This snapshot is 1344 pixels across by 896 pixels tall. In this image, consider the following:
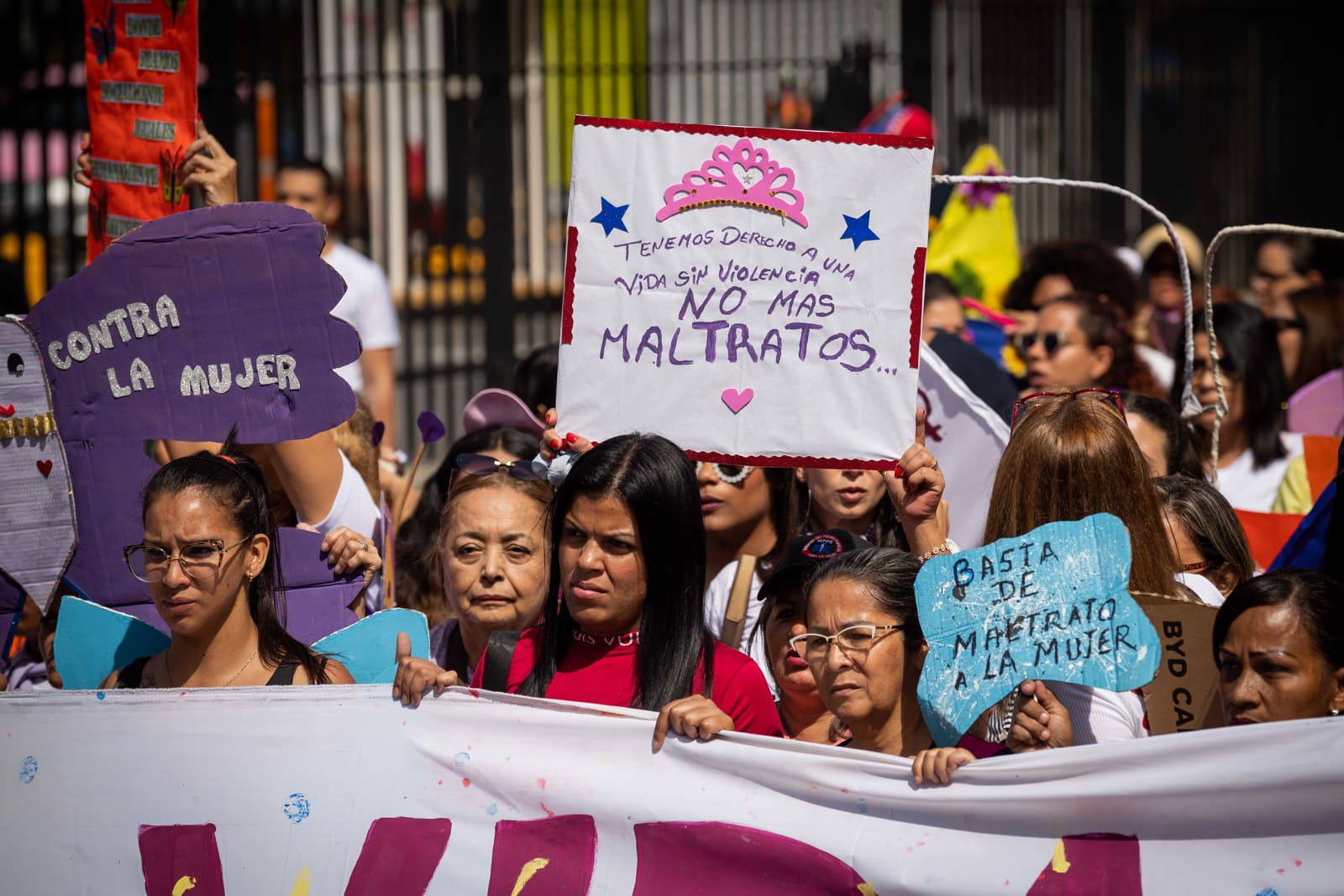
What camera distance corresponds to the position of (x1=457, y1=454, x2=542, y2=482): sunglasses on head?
3.95 metres

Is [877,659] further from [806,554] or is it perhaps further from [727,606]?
[727,606]

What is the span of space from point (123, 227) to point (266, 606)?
4.45 ft

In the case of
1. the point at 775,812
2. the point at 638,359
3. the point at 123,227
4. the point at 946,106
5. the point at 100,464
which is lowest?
the point at 775,812

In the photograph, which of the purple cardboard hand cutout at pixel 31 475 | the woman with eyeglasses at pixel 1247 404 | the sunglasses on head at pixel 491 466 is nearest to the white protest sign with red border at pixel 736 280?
the sunglasses on head at pixel 491 466

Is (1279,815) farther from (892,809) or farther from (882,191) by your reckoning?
(882,191)

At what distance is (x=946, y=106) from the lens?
10.8 m

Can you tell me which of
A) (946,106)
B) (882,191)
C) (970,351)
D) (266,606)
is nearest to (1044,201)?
(946,106)

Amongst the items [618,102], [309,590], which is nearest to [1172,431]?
[309,590]

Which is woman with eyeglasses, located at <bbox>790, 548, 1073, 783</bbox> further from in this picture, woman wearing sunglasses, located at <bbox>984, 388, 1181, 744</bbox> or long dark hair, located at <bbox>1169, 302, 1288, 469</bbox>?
long dark hair, located at <bbox>1169, 302, 1288, 469</bbox>

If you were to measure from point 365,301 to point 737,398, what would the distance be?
3931 millimetres

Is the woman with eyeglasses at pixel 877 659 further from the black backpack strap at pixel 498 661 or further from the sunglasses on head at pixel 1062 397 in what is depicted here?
the sunglasses on head at pixel 1062 397

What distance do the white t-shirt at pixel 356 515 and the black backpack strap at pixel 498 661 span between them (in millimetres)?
676

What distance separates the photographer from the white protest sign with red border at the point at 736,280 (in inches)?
144

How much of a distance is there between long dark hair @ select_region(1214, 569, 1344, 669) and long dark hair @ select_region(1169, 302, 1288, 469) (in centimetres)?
231
